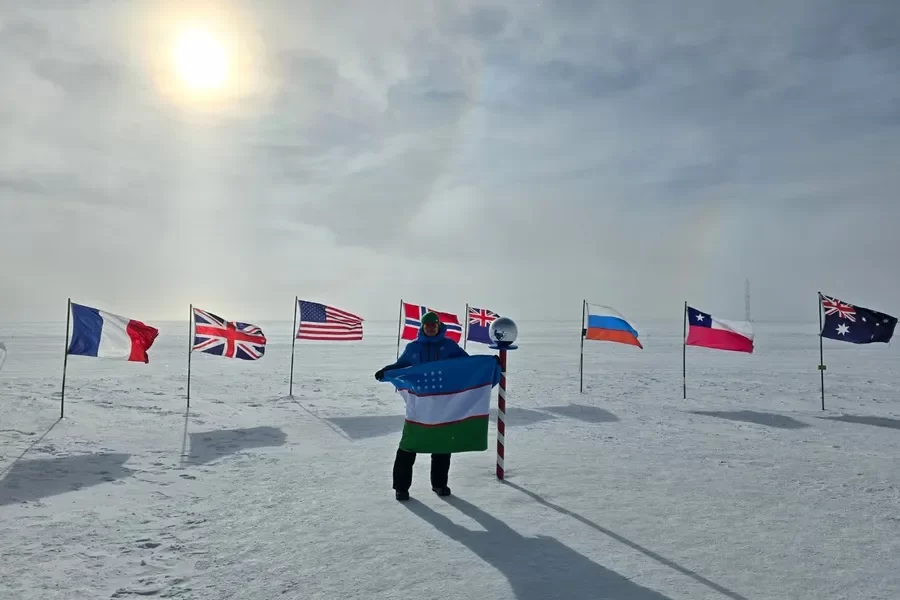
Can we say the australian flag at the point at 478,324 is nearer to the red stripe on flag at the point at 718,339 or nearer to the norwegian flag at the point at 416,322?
the norwegian flag at the point at 416,322

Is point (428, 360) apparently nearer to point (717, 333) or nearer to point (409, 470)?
point (409, 470)

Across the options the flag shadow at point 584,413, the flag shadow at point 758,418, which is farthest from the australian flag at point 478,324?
the flag shadow at point 758,418

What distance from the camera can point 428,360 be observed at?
280 inches

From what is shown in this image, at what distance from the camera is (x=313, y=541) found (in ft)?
17.6

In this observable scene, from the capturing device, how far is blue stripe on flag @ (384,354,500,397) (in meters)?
6.93

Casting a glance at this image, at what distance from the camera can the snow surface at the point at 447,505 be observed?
4.59m

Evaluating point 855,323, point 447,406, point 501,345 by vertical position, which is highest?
point 855,323

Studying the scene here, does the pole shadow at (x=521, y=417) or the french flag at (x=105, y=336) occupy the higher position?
the french flag at (x=105, y=336)

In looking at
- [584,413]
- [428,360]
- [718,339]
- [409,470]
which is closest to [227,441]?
[409,470]

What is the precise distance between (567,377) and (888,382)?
11028 millimetres

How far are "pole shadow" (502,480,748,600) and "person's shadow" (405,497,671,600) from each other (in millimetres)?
510

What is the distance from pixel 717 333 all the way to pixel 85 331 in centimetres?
1603

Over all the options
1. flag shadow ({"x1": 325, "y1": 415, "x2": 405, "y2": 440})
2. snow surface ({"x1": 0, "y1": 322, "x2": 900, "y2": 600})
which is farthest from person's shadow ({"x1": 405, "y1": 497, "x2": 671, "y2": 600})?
flag shadow ({"x1": 325, "y1": 415, "x2": 405, "y2": 440})

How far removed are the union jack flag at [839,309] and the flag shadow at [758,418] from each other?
353 centimetres
